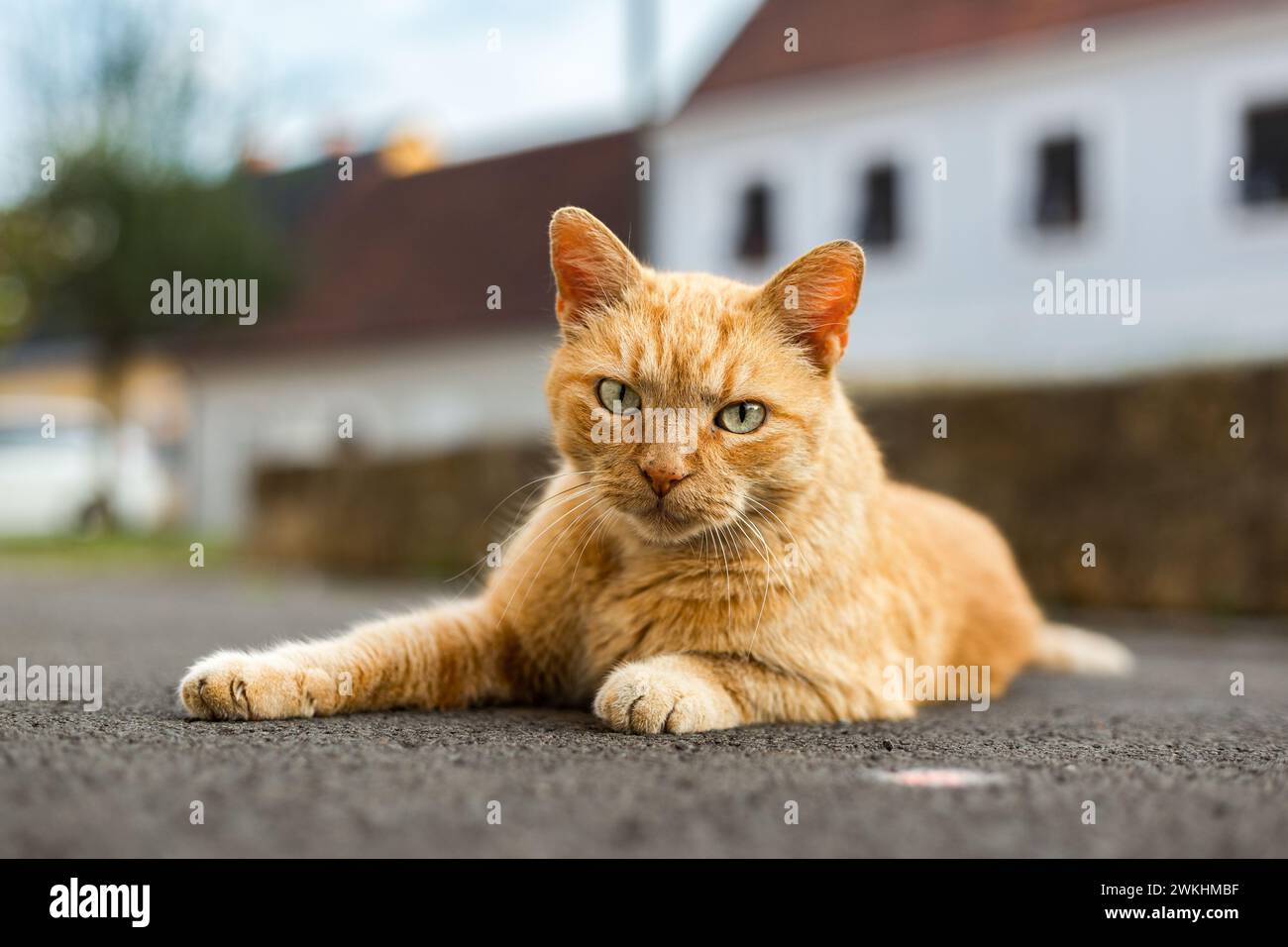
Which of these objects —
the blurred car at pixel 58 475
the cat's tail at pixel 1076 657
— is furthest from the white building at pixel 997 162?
the blurred car at pixel 58 475

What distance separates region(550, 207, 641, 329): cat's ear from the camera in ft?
9.82

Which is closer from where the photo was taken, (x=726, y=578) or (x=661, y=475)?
(x=661, y=475)

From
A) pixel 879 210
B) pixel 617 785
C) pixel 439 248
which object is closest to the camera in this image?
pixel 617 785

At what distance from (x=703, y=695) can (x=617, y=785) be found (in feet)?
2.25

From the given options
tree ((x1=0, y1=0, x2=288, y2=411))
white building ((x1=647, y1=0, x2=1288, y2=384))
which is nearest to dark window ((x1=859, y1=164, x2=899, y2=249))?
white building ((x1=647, y1=0, x2=1288, y2=384))

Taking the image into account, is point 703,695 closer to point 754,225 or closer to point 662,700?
point 662,700

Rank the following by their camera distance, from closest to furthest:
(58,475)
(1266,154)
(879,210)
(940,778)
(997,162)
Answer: (940,778)
(1266,154)
(997,162)
(879,210)
(58,475)

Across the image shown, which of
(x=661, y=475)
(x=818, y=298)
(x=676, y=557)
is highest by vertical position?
(x=818, y=298)

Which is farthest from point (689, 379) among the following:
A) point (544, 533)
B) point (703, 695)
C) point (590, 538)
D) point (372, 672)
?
point (372, 672)

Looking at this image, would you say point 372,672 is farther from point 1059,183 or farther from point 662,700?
point 1059,183

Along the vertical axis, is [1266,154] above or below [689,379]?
above

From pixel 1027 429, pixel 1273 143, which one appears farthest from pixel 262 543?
pixel 1273 143

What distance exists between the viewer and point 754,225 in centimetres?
1795

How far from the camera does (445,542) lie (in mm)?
10203
